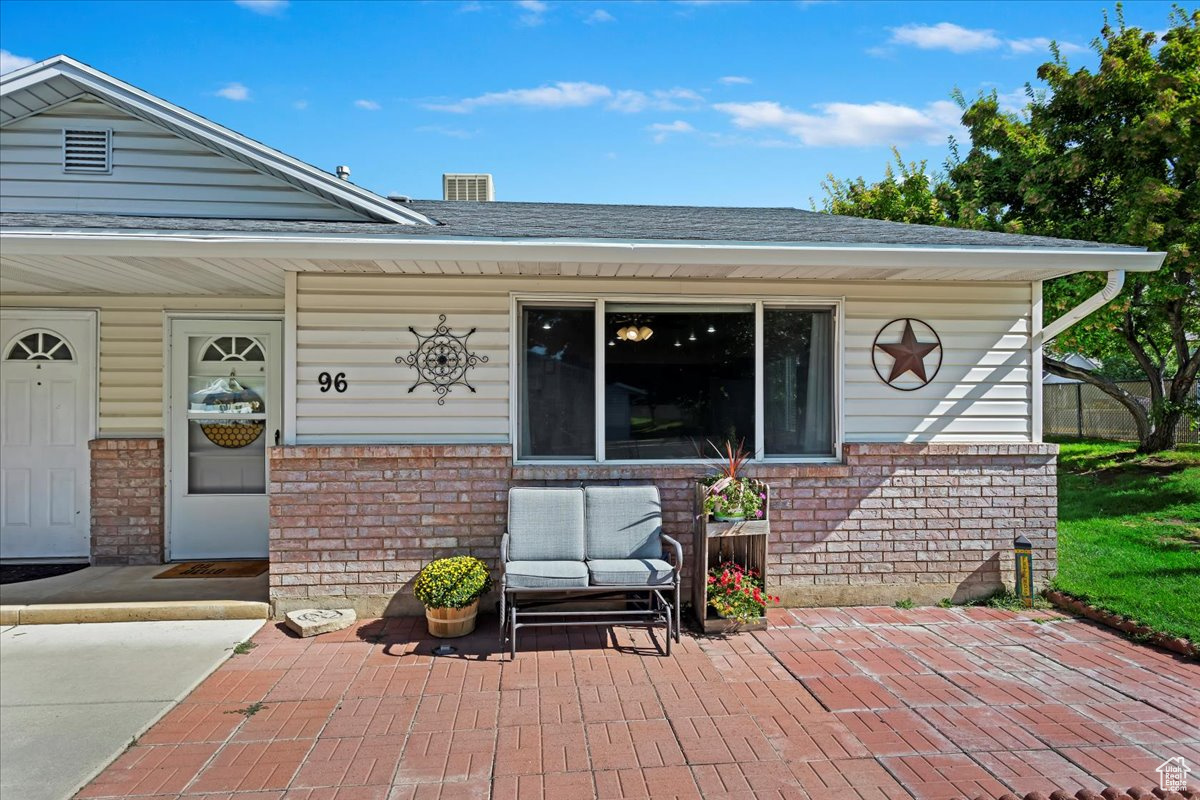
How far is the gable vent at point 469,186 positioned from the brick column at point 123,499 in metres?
4.66

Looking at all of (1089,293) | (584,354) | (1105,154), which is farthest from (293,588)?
(1105,154)

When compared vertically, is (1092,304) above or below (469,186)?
below

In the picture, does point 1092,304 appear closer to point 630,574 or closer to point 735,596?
point 735,596

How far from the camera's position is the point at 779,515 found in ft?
17.8

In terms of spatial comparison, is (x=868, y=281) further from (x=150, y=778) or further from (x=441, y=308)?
(x=150, y=778)

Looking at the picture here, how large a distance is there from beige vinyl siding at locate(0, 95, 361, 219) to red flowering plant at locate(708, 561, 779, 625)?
3937mm

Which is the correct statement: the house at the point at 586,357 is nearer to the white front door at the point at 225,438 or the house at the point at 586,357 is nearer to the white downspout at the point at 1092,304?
the white downspout at the point at 1092,304

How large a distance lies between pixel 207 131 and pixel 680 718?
544 cm

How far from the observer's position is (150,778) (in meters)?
3.03

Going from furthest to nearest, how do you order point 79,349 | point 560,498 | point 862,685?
point 79,349 → point 560,498 → point 862,685

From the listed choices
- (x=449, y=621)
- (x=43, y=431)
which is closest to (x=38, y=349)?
(x=43, y=431)

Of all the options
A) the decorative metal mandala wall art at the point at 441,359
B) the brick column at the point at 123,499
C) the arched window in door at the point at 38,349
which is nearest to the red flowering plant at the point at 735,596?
the decorative metal mandala wall art at the point at 441,359

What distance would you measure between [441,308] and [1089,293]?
8.67m

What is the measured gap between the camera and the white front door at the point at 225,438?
6.49 m
